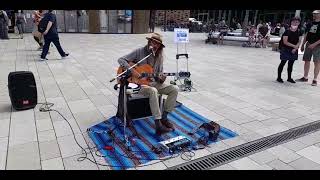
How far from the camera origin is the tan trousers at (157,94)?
408cm

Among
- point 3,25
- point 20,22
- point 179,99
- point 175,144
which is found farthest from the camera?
point 20,22

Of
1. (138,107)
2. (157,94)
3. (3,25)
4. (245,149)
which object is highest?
(3,25)

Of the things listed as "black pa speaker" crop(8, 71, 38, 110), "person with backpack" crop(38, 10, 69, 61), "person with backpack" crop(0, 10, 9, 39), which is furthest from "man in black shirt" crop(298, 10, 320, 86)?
"person with backpack" crop(0, 10, 9, 39)

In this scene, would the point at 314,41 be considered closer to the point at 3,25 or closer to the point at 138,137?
the point at 138,137

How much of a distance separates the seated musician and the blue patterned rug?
208 millimetres

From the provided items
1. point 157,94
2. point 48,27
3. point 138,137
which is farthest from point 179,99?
point 48,27

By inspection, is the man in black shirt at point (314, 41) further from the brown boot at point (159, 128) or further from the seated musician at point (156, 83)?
the brown boot at point (159, 128)

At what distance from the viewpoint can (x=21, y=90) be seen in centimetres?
486

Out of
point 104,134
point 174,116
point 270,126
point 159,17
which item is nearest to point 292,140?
point 270,126

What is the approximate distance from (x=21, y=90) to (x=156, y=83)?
2.36 metres

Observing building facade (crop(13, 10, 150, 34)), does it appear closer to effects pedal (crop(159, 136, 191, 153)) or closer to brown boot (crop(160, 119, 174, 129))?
brown boot (crop(160, 119, 174, 129))

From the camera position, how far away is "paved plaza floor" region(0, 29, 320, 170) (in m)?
3.56

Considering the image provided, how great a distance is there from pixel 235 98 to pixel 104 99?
2784mm
